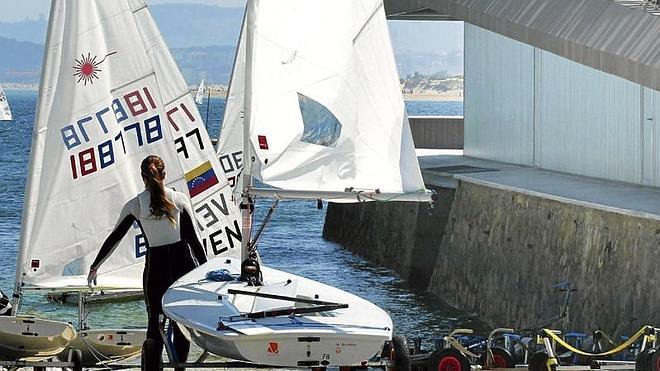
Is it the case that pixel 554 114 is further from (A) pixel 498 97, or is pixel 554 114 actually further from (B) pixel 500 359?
(B) pixel 500 359

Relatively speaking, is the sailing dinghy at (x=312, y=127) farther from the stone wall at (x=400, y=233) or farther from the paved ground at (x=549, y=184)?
the stone wall at (x=400, y=233)

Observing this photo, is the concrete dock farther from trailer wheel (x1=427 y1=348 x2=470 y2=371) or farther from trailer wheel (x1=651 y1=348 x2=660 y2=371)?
trailer wheel (x1=427 y1=348 x2=470 y2=371)

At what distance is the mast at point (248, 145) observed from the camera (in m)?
9.58

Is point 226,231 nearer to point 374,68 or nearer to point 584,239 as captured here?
point 374,68

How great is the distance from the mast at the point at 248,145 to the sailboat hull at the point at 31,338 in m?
1.50

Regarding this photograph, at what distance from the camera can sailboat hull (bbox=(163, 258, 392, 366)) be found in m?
8.11

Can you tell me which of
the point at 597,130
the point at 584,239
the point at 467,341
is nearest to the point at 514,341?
the point at 467,341

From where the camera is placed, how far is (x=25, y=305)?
24984mm

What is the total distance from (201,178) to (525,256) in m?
7.03

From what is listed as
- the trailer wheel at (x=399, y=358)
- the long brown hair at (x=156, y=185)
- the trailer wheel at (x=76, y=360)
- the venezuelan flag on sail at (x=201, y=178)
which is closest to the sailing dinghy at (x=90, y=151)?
the venezuelan flag on sail at (x=201, y=178)

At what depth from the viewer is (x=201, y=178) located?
12.9 metres

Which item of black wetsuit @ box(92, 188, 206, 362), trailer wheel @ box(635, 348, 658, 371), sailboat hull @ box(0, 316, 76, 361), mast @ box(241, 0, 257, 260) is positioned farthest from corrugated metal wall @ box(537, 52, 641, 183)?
black wetsuit @ box(92, 188, 206, 362)

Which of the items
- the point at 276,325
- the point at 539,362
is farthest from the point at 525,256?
the point at 276,325

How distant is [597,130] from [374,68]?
10.6 metres
